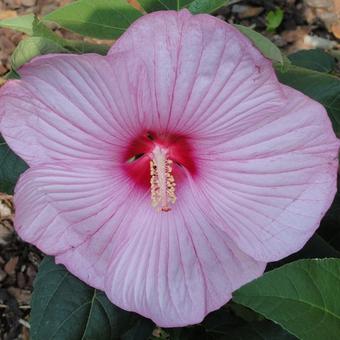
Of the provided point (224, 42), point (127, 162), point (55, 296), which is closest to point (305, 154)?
point (224, 42)

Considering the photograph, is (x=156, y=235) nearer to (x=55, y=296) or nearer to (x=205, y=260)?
(x=205, y=260)

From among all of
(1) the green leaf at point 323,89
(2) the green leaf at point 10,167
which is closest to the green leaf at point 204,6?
(1) the green leaf at point 323,89

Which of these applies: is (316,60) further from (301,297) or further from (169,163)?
(301,297)

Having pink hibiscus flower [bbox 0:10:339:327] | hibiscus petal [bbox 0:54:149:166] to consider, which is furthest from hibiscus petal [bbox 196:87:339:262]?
hibiscus petal [bbox 0:54:149:166]

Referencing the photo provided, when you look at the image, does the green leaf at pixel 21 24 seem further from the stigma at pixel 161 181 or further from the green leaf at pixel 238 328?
the green leaf at pixel 238 328

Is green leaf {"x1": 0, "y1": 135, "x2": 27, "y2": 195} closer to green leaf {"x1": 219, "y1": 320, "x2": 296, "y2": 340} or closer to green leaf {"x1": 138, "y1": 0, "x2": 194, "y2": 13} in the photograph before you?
green leaf {"x1": 138, "y1": 0, "x2": 194, "y2": 13}
